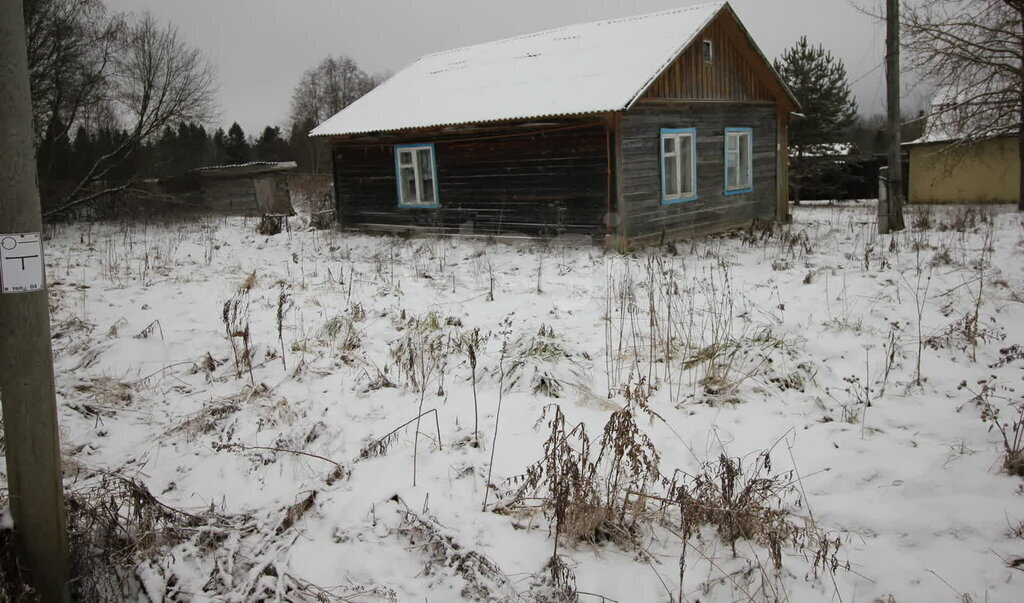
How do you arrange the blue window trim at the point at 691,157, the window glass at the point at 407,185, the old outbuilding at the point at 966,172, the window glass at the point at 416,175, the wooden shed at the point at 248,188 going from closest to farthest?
1. the blue window trim at the point at 691,157
2. the window glass at the point at 416,175
3. the window glass at the point at 407,185
4. the old outbuilding at the point at 966,172
5. the wooden shed at the point at 248,188

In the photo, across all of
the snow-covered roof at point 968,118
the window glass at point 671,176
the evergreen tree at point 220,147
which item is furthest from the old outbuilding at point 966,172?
the evergreen tree at point 220,147

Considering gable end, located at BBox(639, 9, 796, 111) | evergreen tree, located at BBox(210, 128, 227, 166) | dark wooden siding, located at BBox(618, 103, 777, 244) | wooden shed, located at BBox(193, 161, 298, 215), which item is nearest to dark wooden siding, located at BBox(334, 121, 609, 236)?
dark wooden siding, located at BBox(618, 103, 777, 244)

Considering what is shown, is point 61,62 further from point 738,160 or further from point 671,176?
point 738,160

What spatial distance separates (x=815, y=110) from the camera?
77.8ft

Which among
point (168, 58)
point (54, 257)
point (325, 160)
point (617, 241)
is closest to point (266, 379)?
point (617, 241)

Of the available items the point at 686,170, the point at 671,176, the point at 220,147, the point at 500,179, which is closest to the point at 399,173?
the point at 500,179

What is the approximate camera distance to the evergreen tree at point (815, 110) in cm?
2353

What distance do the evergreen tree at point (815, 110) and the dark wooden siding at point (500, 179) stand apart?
46.3ft

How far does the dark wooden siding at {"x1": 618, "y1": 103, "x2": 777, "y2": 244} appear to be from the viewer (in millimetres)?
12312

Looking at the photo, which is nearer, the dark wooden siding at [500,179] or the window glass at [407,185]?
the dark wooden siding at [500,179]

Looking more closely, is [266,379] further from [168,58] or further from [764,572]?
[168,58]

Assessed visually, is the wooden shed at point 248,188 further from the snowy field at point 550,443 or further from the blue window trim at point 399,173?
the snowy field at point 550,443

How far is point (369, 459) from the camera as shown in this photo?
4.21 metres

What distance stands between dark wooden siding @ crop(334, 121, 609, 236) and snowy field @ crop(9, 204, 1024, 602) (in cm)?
412
